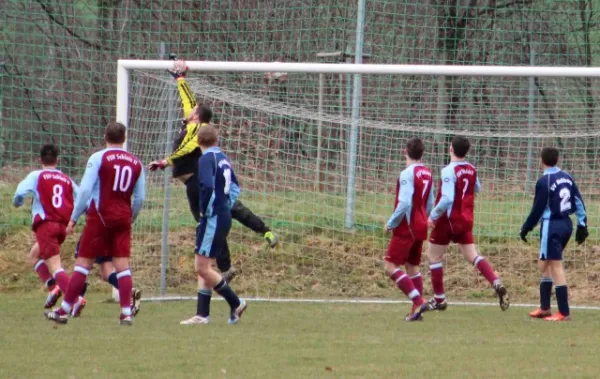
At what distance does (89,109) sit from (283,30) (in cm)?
274

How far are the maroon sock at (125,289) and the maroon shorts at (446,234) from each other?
338 cm

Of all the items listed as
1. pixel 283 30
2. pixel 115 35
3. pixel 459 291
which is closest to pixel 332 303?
pixel 459 291

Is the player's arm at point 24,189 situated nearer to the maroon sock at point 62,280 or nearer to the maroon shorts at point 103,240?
the maroon sock at point 62,280

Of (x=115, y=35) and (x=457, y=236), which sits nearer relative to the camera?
(x=457, y=236)

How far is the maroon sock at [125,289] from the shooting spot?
9.72m

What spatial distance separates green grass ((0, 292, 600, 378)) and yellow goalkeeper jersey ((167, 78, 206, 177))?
57.1 inches

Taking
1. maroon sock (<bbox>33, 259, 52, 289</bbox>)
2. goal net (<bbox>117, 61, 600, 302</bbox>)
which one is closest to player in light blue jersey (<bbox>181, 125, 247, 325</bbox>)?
maroon sock (<bbox>33, 259, 52, 289</bbox>)

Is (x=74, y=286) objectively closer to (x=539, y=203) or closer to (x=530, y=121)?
(x=539, y=203)

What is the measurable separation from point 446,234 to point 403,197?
1136 mm

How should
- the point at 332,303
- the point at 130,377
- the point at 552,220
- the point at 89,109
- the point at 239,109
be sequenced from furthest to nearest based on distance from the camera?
the point at 89,109, the point at 239,109, the point at 332,303, the point at 552,220, the point at 130,377

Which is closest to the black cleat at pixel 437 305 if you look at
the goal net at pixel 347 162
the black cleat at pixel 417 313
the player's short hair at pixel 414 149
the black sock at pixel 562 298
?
the black cleat at pixel 417 313

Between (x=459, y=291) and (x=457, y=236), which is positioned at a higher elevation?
(x=457, y=236)

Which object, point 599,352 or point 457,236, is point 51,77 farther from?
point 599,352

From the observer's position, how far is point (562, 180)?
36.1 ft
